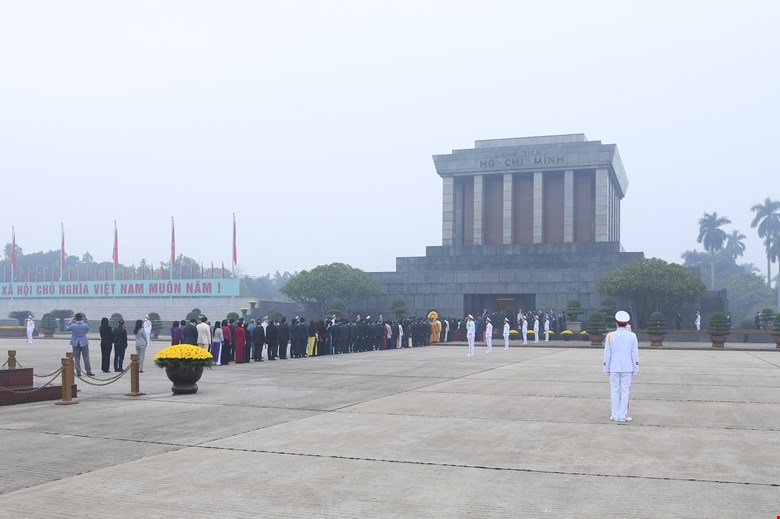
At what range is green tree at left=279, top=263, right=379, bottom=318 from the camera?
59.8 metres

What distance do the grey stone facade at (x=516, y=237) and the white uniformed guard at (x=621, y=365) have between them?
46825 millimetres

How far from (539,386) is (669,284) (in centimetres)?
3711

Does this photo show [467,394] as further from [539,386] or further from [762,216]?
[762,216]

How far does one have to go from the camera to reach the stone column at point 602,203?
69500 mm

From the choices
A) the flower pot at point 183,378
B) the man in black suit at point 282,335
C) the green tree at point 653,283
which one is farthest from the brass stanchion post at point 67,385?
the green tree at point 653,283

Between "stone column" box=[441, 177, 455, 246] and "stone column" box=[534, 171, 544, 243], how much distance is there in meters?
8.31

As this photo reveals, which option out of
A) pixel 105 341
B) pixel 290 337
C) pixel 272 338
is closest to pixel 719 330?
pixel 290 337

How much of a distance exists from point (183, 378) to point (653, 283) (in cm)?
4208

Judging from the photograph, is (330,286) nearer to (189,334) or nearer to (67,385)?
(189,334)

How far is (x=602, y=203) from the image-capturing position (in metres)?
69.8

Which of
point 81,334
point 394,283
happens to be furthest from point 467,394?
point 394,283

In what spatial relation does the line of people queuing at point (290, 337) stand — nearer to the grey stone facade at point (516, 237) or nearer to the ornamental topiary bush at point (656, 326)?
the ornamental topiary bush at point (656, 326)

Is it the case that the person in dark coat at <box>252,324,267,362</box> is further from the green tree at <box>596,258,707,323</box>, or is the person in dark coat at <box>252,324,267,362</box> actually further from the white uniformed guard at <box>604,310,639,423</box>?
the green tree at <box>596,258,707,323</box>

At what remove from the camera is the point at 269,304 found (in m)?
65.0
